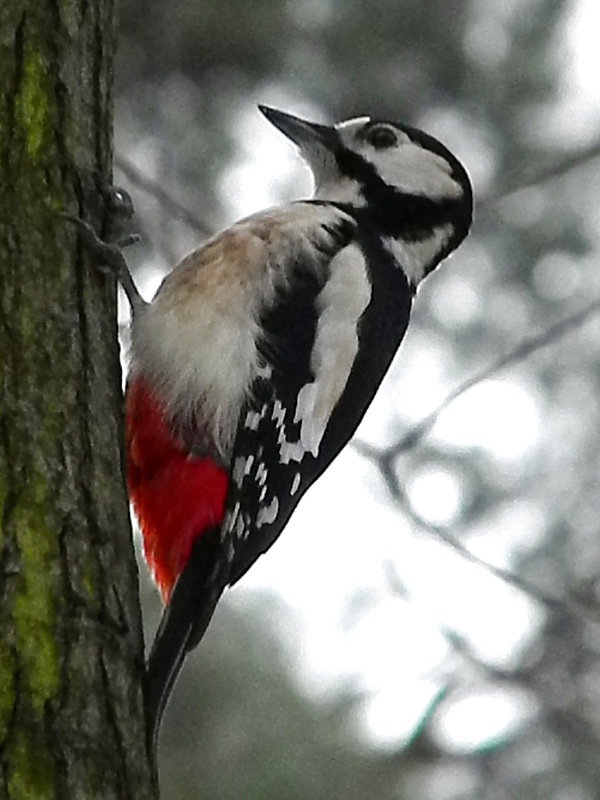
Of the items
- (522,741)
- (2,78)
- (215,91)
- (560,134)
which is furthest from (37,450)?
(522,741)

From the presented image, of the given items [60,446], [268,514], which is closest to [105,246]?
[60,446]

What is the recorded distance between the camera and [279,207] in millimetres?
2768

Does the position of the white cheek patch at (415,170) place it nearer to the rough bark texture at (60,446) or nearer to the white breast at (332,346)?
the white breast at (332,346)

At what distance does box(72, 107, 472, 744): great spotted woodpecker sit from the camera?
235 centimetres

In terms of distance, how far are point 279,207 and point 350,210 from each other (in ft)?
0.70

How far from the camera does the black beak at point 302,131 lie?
3.08 m

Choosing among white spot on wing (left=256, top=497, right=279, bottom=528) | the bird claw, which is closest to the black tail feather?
white spot on wing (left=256, top=497, right=279, bottom=528)

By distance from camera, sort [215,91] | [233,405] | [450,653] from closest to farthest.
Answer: [233,405], [215,91], [450,653]

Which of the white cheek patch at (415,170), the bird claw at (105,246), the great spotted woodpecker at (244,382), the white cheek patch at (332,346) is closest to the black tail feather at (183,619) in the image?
the great spotted woodpecker at (244,382)

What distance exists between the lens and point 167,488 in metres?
2.36

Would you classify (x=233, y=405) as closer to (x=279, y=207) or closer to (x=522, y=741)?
(x=279, y=207)

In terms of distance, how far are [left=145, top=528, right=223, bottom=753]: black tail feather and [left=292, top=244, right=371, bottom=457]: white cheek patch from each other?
286mm

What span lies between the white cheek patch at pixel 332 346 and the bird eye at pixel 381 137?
0.53 m

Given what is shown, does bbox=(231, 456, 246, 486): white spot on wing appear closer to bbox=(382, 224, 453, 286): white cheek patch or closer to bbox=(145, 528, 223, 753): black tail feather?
bbox=(145, 528, 223, 753): black tail feather
